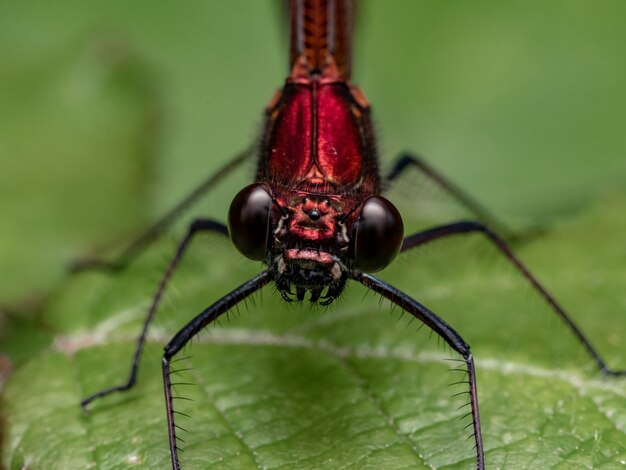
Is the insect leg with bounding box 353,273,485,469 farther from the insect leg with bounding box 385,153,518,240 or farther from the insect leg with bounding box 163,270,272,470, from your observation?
the insect leg with bounding box 385,153,518,240

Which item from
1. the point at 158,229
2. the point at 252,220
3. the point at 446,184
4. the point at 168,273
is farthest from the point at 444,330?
the point at 158,229

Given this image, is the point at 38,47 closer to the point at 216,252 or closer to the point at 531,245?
the point at 216,252

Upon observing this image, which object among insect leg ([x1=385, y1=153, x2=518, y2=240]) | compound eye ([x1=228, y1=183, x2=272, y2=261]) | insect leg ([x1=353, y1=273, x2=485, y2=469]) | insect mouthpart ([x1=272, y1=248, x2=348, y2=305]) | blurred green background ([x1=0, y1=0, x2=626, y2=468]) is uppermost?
blurred green background ([x1=0, y1=0, x2=626, y2=468])

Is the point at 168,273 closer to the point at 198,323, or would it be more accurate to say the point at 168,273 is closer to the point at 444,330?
the point at 198,323

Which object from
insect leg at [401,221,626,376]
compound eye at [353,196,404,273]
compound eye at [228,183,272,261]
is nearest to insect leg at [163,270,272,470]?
compound eye at [228,183,272,261]

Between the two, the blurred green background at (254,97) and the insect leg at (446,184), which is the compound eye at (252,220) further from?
the blurred green background at (254,97)

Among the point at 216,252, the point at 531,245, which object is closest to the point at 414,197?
the point at 531,245
